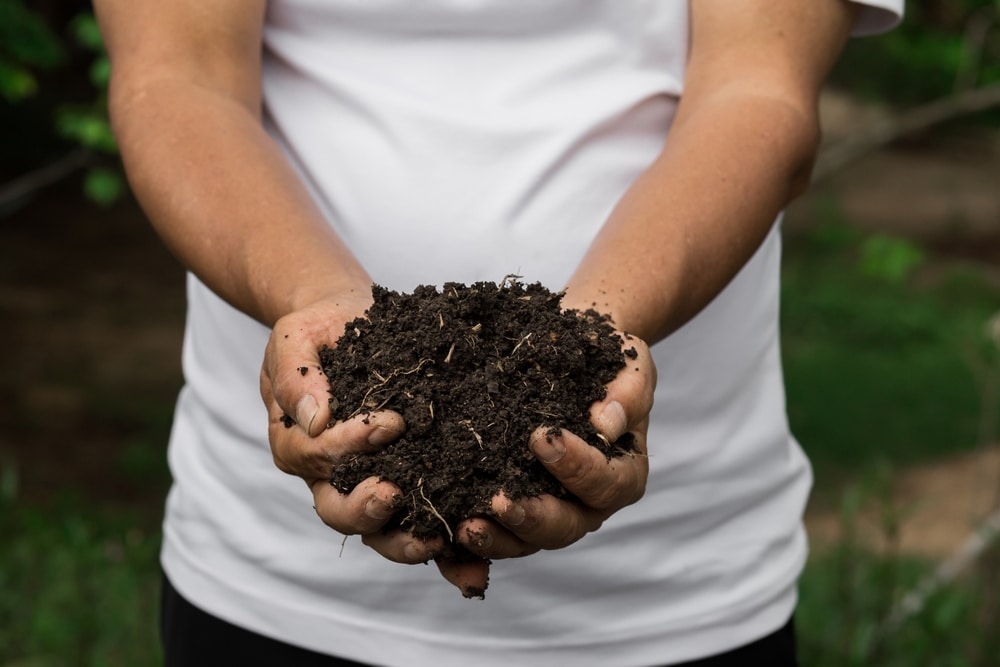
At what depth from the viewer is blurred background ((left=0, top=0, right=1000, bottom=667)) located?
414 cm

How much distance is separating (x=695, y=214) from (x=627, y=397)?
336 millimetres

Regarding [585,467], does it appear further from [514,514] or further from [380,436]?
[380,436]

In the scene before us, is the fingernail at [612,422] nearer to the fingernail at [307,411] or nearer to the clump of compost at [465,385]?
the clump of compost at [465,385]

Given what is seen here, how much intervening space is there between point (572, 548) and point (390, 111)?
696 mm

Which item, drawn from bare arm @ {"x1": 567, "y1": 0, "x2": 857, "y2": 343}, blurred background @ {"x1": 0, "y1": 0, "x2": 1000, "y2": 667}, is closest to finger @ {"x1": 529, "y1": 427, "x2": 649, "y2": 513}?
bare arm @ {"x1": 567, "y1": 0, "x2": 857, "y2": 343}

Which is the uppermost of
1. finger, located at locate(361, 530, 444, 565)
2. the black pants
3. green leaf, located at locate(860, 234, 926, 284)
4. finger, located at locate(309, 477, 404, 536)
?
finger, located at locate(309, 477, 404, 536)

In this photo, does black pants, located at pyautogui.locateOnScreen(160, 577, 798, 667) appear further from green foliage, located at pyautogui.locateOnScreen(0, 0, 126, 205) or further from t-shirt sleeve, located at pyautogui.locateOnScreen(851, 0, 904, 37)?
green foliage, located at pyautogui.locateOnScreen(0, 0, 126, 205)

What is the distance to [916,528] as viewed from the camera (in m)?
6.78

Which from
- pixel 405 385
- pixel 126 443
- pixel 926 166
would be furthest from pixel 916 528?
pixel 926 166

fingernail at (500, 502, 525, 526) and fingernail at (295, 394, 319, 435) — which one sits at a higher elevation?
fingernail at (295, 394, 319, 435)

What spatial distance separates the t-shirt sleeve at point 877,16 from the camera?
1.89 meters

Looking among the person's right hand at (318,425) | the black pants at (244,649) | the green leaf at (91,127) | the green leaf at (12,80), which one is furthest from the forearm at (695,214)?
the green leaf at (12,80)

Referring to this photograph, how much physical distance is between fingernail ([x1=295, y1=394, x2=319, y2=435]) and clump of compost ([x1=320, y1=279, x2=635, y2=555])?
0.03 meters

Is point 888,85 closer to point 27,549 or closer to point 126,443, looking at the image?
point 126,443
